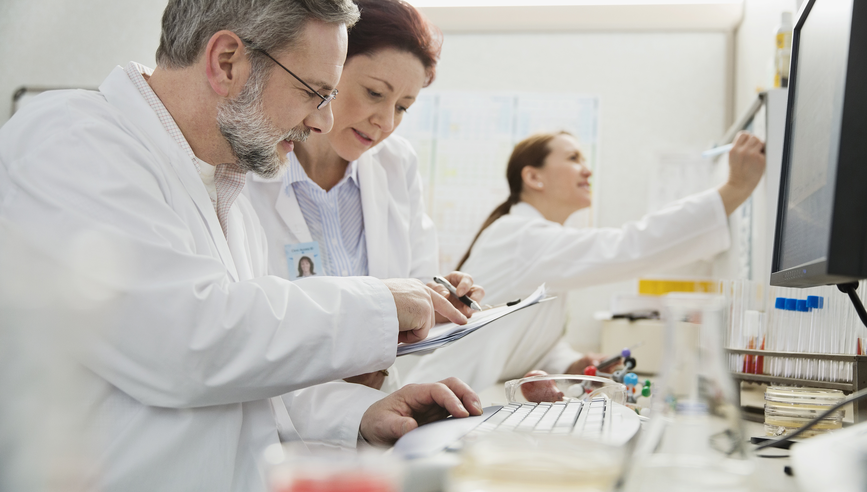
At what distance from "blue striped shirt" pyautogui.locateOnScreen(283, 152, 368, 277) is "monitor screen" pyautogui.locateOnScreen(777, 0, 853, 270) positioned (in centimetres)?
86

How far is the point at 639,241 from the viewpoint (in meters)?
1.77

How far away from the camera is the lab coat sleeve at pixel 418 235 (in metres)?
1.52

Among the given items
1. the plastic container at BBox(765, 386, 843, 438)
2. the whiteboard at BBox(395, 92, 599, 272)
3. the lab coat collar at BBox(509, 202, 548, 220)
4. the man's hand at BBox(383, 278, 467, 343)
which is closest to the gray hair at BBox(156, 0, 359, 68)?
the man's hand at BBox(383, 278, 467, 343)

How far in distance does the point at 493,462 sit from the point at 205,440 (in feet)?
1.60

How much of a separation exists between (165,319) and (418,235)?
96 cm

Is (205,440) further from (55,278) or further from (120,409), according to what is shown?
(55,278)

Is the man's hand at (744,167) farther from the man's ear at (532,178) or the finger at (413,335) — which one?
the finger at (413,335)

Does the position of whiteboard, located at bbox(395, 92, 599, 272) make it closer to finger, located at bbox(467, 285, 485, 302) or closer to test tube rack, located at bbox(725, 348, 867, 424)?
finger, located at bbox(467, 285, 485, 302)

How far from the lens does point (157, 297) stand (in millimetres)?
641

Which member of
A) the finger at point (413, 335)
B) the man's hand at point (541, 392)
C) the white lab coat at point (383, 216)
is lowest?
the man's hand at point (541, 392)

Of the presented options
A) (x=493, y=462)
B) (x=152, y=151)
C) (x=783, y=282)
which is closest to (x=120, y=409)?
(x=152, y=151)

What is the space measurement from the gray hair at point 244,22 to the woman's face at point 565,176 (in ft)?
4.45

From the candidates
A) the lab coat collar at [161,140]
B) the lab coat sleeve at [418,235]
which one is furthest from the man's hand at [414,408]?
the lab coat sleeve at [418,235]

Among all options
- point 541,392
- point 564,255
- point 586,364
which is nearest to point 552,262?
point 564,255
